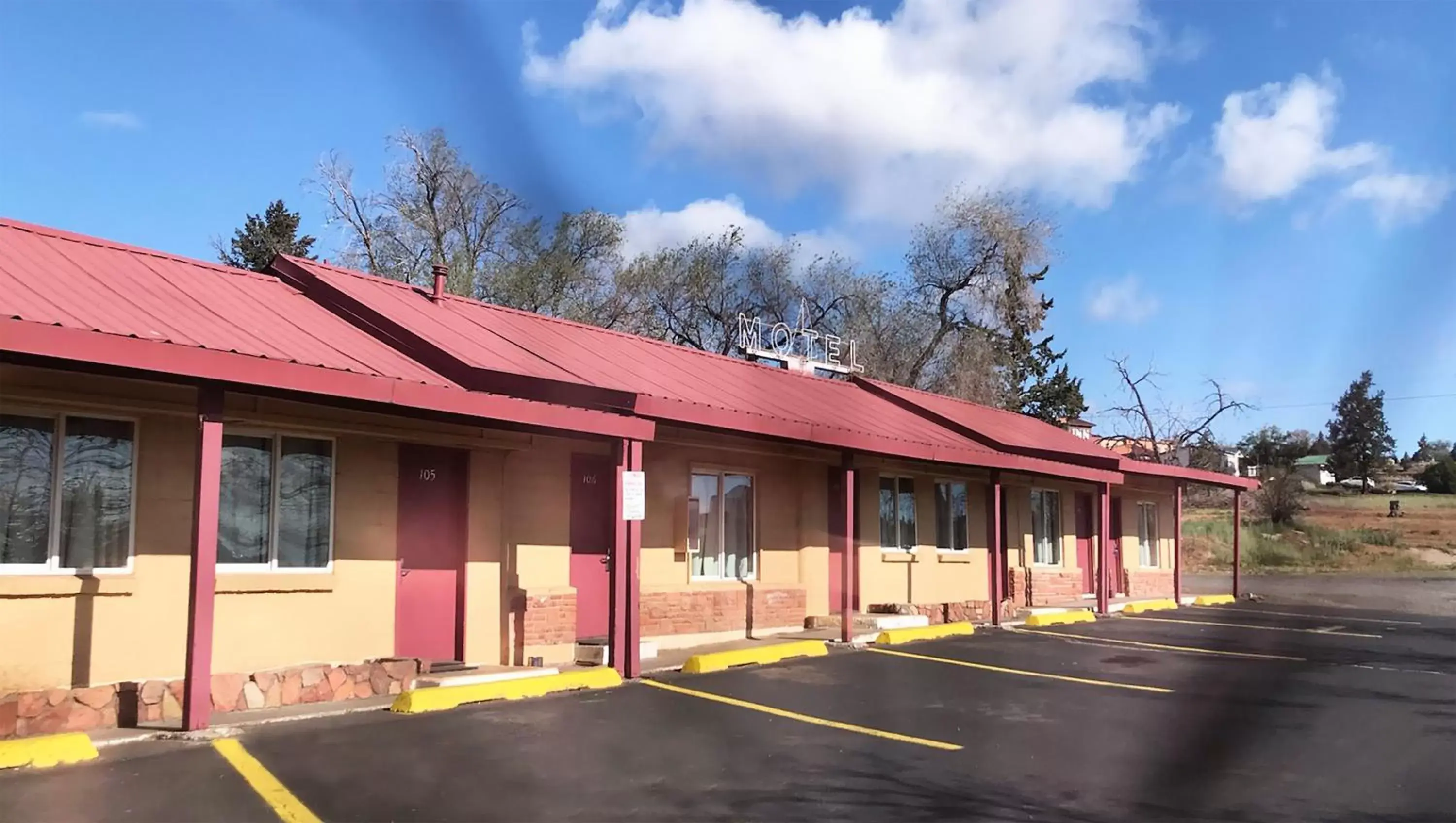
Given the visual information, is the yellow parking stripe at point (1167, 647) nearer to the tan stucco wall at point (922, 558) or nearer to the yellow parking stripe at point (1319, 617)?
the tan stucco wall at point (922, 558)

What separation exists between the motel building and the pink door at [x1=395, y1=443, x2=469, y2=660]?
3 centimetres

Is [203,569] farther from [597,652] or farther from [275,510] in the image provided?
[597,652]

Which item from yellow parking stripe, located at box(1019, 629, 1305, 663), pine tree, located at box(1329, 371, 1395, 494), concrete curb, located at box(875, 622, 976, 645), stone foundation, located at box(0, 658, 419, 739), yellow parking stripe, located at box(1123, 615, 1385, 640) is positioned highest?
pine tree, located at box(1329, 371, 1395, 494)

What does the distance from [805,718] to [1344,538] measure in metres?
40.2

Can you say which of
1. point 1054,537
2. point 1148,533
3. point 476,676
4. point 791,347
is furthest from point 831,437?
point 1148,533

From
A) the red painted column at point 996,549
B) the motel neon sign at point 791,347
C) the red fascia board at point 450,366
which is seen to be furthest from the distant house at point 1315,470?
→ the red fascia board at point 450,366

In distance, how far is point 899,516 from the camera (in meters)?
17.5

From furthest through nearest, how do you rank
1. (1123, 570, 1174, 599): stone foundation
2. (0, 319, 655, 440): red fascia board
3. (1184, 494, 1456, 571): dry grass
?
1. (1184, 494, 1456, 571): dry grass
2. (1123, 570, 1174, 599): stone foundation
3. (0, 319, 655, 440): red fascia board

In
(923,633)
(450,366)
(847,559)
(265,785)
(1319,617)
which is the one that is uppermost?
(450,366)

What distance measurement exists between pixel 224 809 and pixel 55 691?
8.56ft

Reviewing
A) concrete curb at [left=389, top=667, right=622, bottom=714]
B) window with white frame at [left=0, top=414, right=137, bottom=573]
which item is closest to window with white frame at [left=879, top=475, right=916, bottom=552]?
concrete curb at [left=389, top=667, right=622, bottom=714]

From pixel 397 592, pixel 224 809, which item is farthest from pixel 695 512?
pixel 224 809

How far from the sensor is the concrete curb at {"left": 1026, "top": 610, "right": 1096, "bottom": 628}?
684 inches

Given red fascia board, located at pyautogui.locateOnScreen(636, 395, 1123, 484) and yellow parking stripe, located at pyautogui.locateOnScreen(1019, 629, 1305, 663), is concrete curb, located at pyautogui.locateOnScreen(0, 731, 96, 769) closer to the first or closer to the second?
red fascia board, located at pyautogui.locateOnScreen(636, 395, 1123, 484)
